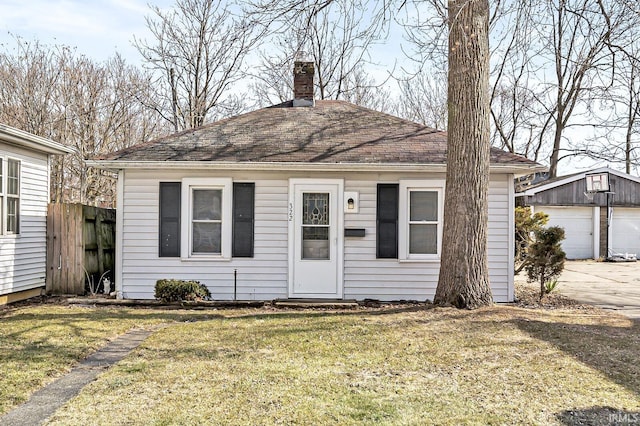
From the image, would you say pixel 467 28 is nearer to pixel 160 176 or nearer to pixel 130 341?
pixel 160 176

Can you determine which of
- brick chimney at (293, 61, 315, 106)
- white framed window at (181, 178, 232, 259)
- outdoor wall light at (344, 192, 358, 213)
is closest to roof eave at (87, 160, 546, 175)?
white framed window at (181, 178, 232, 259)

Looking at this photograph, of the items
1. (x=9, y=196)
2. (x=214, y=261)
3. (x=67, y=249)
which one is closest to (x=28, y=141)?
(x=9, y=196)

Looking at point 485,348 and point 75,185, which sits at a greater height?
point 75,185

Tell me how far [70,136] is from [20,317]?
13.8 metres

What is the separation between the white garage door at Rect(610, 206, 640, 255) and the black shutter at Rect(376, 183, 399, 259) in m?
17.8

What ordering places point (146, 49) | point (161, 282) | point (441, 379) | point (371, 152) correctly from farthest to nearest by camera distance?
point (146, 49) → point (371, 152) → point (161, 282) → point (441, 379)

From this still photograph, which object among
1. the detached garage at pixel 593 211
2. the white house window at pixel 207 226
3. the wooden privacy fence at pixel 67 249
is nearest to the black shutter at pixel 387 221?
the white house window at pixel 207 226

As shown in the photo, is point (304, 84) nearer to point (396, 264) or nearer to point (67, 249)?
point (396, 264)

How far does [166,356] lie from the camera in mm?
5512

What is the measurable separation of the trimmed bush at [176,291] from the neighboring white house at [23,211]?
2546 millimetres

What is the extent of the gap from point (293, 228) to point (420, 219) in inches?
94.6

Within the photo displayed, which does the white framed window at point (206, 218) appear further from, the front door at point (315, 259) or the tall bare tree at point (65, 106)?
the tall bare tree at point (65, 106)

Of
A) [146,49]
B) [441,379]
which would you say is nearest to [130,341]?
[441,379]

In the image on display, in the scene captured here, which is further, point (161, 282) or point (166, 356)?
point (161, 282)
